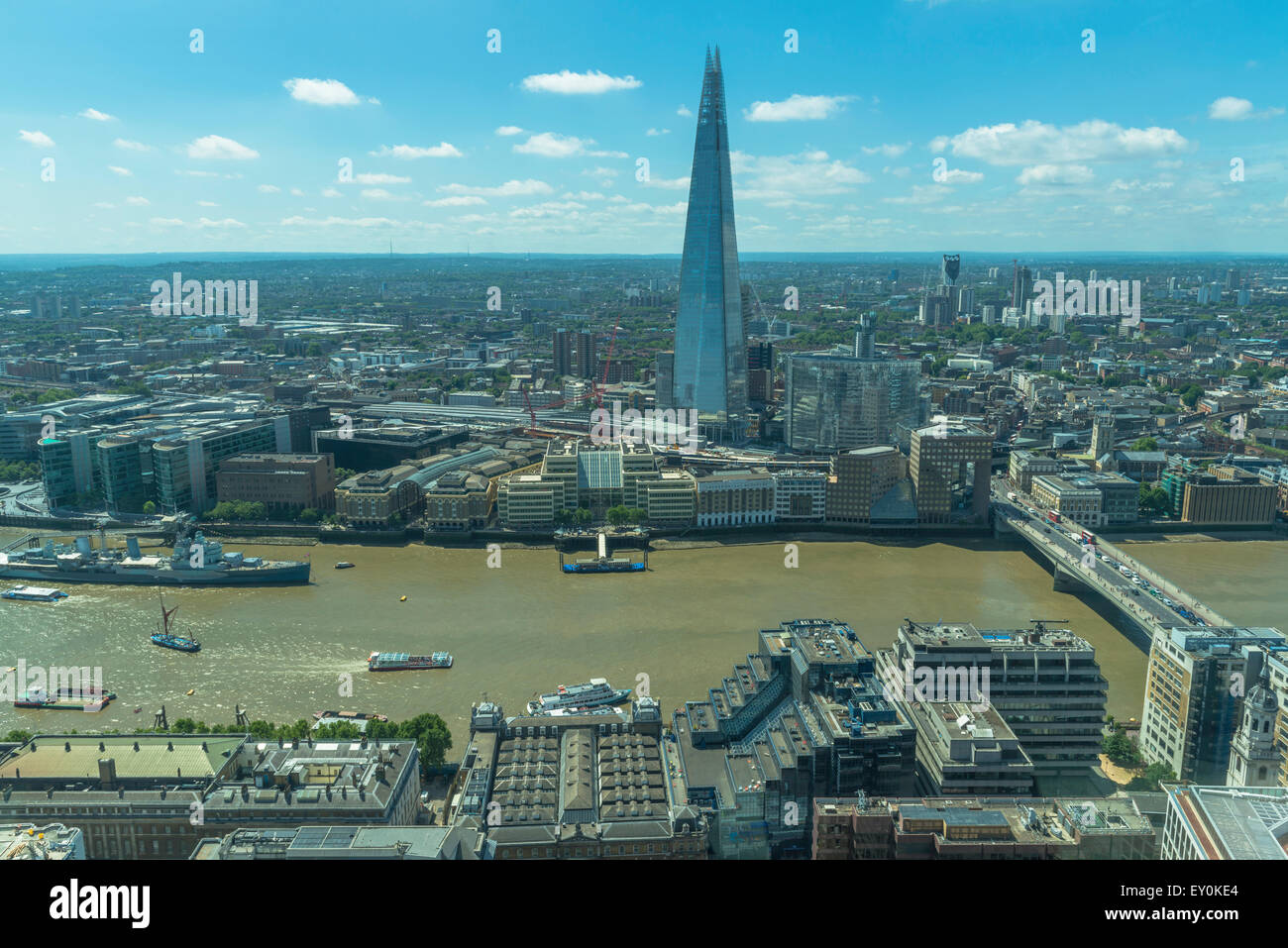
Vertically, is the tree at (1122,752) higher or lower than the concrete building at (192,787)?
lower

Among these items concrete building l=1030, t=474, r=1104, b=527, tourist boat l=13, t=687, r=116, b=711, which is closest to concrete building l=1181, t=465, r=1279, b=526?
concrete building l=1030, t=474, r=1104, b=527

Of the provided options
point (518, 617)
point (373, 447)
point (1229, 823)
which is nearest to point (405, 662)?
point (518, 617)

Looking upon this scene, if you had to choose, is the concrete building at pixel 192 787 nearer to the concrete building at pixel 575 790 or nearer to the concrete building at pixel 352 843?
the concrete building at pixel 575 790

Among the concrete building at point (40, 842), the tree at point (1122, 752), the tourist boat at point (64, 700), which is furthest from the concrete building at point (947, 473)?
the concrete building at point (40, 842)

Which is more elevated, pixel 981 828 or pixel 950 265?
pixel 950 265

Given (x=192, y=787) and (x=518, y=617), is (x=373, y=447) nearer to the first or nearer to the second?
(x=518, y=617)
